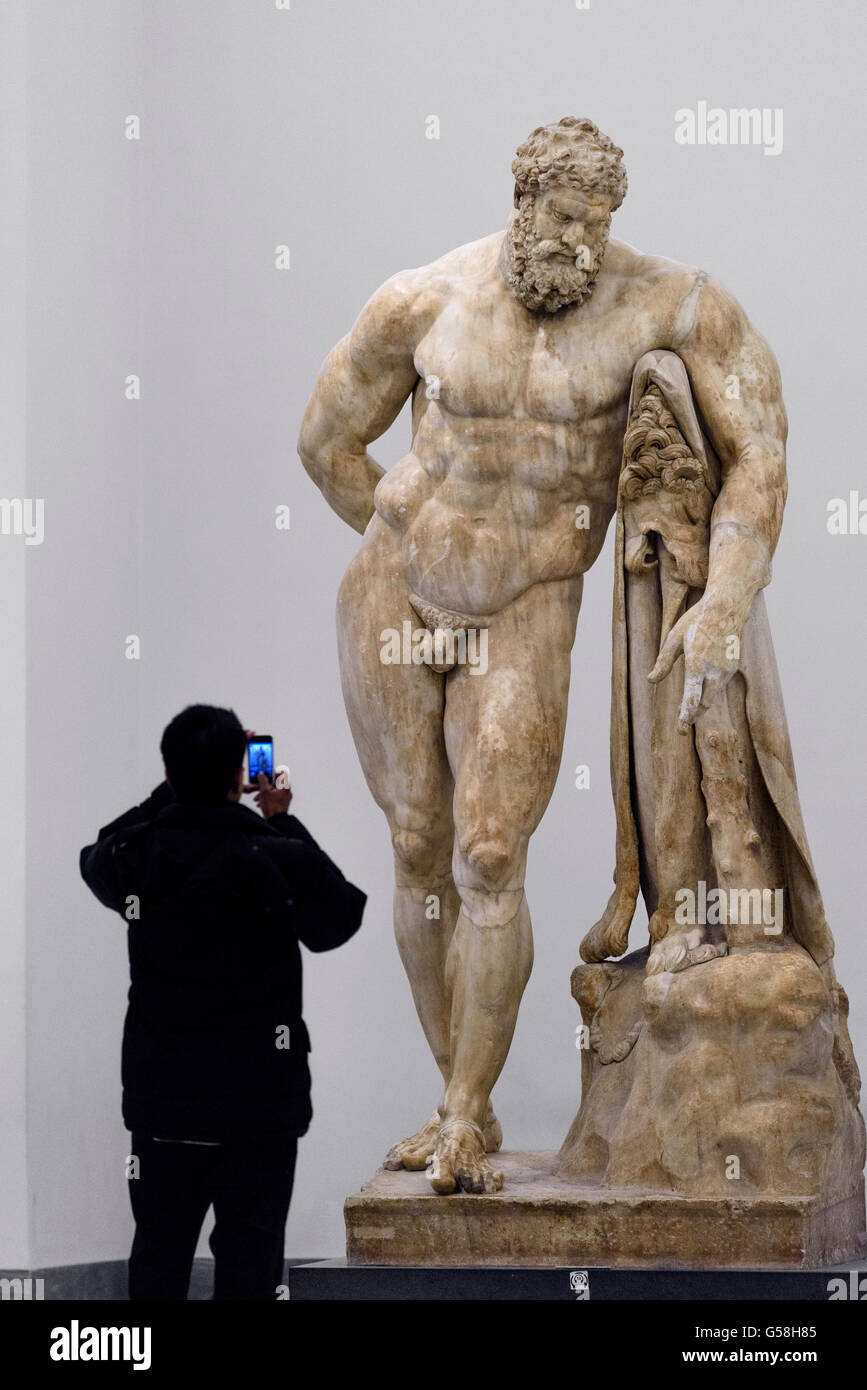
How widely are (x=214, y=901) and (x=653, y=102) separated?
14.8ft

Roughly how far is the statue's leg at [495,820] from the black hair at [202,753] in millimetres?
Answer: 756

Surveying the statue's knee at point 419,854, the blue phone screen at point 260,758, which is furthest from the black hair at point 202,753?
the statue's knee at point 419,854

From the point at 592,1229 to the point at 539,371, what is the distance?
1.98 metres

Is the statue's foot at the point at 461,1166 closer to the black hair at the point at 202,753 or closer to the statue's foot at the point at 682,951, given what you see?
the statue's foot at the point at 682,951

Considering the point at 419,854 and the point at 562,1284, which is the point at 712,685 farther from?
the point at 562,1284

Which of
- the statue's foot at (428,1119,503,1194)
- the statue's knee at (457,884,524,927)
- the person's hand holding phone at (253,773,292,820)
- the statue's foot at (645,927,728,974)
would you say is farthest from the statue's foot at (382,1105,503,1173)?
the person's hand holding phone at (253,773,292,820)

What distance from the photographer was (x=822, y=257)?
8289 mm

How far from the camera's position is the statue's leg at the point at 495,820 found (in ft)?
18.4

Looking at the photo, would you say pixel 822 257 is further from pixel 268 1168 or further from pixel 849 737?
pixel 268 1168

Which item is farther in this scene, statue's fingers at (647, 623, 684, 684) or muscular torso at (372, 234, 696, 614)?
muscular torso at (372, 234, 696, 614)

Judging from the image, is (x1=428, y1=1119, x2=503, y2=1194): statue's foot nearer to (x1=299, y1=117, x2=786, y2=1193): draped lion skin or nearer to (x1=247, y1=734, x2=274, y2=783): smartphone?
(x1=299, y1=117, x2=786, y2=1193): draped lion skin

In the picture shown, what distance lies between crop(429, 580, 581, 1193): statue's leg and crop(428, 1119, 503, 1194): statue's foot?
1cm

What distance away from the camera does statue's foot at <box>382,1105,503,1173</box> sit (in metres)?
5.77
